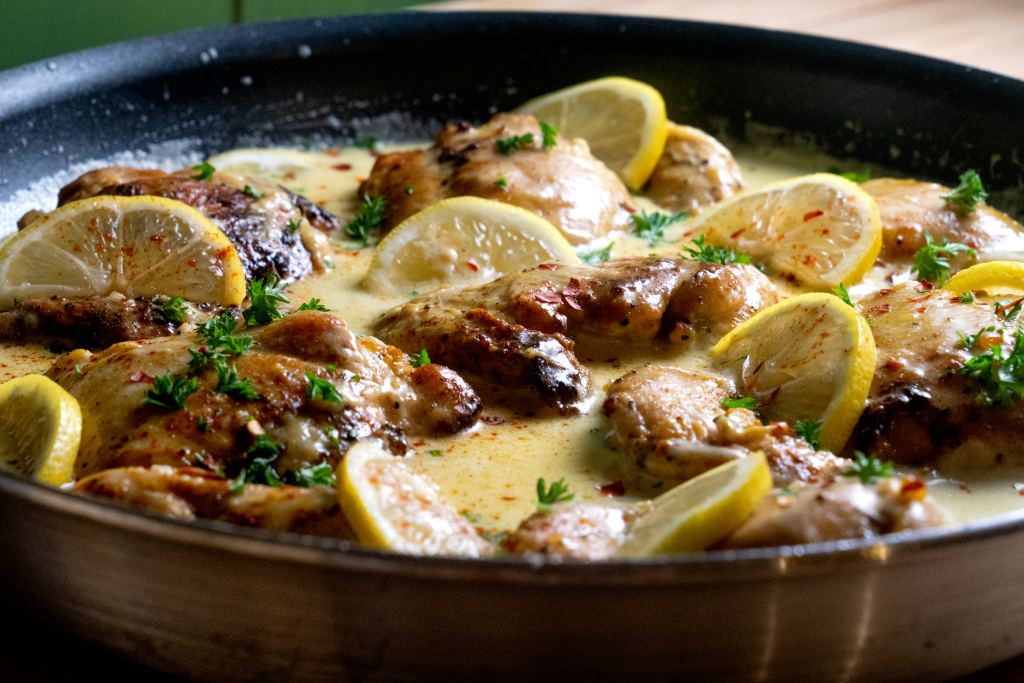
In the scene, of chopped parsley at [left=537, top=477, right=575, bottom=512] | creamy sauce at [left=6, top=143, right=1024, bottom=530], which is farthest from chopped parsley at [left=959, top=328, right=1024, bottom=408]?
chopped parsley at [left=537, top=477, right=575, bottom=512]

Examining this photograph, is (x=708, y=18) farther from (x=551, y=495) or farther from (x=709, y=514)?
(x=709, y=514)

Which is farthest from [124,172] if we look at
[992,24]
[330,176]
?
[992,24]

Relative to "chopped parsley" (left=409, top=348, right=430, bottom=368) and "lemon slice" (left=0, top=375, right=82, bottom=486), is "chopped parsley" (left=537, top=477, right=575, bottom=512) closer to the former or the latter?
"chopped parsley" (left=409, top=348, right=430, bottom=368)

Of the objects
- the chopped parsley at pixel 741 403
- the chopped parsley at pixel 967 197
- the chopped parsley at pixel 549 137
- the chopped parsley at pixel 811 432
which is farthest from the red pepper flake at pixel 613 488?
the chopped parsley at pixel 967 197

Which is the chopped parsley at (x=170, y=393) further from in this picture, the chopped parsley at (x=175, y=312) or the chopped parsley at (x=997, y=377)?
the chopped parsley at (x=997, y=377)

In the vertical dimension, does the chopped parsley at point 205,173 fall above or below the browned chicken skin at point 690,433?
above
